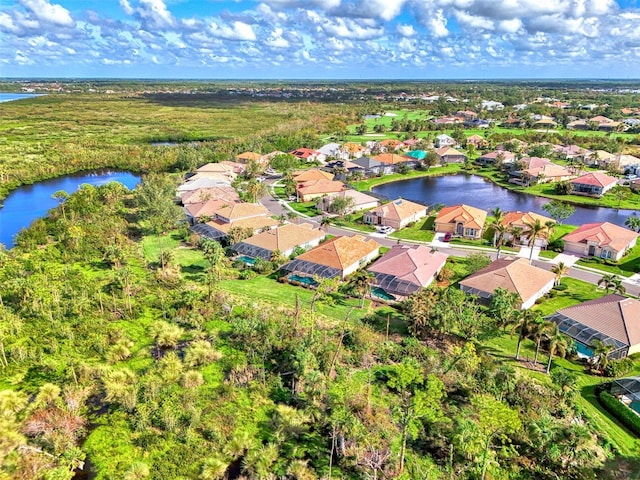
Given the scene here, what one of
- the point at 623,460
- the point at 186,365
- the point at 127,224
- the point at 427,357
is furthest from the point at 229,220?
the point at 623,460

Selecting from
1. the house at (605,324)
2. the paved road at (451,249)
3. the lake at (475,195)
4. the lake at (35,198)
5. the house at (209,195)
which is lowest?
the lake at (475,195)

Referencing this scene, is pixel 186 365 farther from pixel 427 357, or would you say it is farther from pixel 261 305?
pixel 427 357

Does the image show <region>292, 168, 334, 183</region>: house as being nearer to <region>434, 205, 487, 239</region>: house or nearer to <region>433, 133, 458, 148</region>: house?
<region>434, 205, 487, 239</region>: house

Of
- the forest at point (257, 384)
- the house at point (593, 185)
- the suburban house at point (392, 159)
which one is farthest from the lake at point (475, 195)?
the forest at point (257, 384)

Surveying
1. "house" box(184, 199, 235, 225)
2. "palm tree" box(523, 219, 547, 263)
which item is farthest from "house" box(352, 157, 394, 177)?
"palm tree" box(523, 219, 547, 263)

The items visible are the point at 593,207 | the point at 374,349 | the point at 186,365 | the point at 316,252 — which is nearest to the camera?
the point at 186,365

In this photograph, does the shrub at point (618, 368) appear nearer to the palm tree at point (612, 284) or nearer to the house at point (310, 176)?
the palm tree at point (612, 284)

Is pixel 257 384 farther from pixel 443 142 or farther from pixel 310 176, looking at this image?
pixel 443 142
